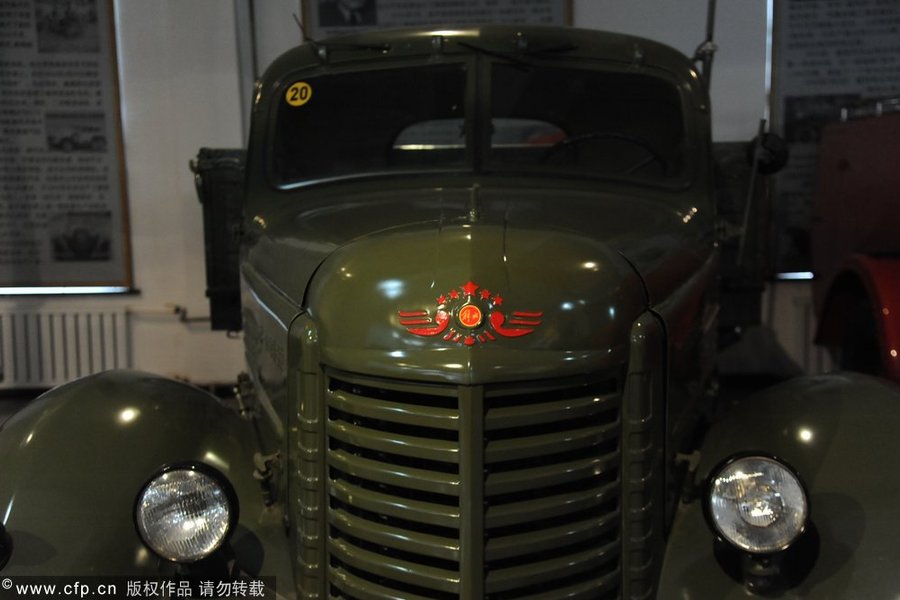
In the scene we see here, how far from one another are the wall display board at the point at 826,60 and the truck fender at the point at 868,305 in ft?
3.36

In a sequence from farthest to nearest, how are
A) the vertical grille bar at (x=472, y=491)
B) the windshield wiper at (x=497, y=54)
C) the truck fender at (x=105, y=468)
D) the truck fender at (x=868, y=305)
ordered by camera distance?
the truck fender at (x=868, y=305)
the windshield wiper at (x=497, y=54)
the truck fender at (x=105, y=468)
the vertical grille bar at (x=472, y=491)

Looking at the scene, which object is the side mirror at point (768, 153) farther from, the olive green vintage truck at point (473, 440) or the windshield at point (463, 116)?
the olive green vintage truck at point (473, 440)

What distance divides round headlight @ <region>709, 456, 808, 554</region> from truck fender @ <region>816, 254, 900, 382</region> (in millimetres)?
2450

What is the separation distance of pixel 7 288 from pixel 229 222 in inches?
99.4

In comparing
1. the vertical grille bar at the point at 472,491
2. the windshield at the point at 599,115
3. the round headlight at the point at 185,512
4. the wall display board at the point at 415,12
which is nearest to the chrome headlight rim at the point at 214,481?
the round headlight at the point at 185,512

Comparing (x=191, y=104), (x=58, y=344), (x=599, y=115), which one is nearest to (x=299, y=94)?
(x=599, y=115)

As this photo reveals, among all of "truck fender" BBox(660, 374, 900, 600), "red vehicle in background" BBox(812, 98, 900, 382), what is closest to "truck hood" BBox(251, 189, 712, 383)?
"truck fender" BBox(660, 374, 900, 600)

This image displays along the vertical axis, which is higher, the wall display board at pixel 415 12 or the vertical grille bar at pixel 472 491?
the wall display board at pixel 415 12

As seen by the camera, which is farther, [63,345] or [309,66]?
[63,345]

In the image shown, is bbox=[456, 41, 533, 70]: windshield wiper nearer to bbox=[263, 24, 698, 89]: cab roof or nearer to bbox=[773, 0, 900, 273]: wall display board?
bbox=[263, 24, 698, 89]: cab roof

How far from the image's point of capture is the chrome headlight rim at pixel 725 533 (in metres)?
1.69

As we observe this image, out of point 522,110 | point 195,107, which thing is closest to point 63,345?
point 195,107

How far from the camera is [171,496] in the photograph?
5.71 ft

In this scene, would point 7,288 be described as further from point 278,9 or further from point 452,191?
point 452,191
